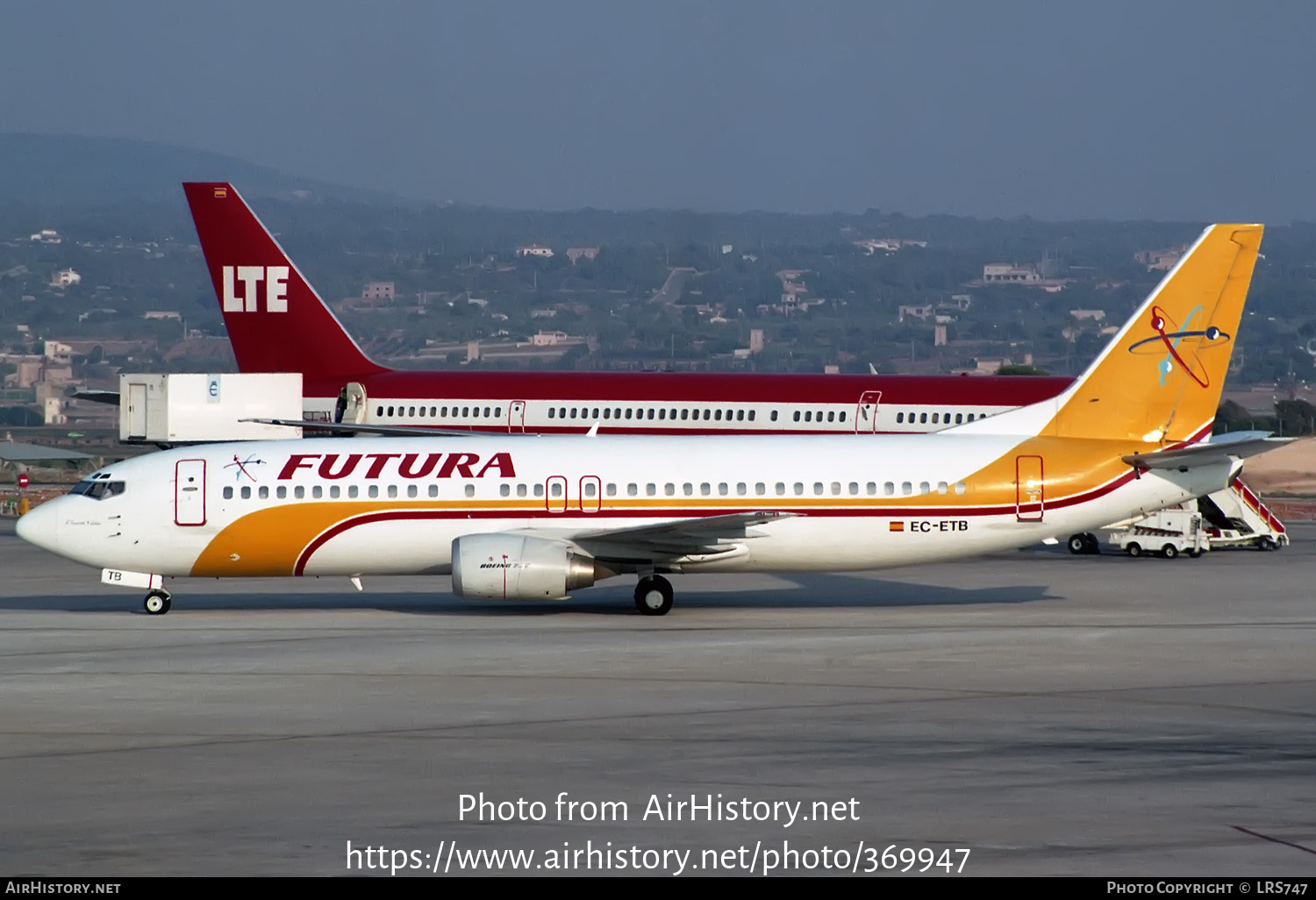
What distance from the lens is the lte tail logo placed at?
55938 millimetres

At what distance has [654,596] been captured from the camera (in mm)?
29516

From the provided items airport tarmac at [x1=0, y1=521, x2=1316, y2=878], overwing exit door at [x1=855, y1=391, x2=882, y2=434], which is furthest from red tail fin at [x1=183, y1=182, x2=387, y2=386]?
airport tarmac at [x1=0, y1=521, x2=1316, y2=878]

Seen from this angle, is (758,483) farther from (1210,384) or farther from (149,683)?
(149,683)

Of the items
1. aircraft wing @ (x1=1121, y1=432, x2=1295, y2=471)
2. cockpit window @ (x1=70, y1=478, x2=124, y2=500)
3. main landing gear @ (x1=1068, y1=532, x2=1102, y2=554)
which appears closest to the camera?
aircraft wing @ (x1=1121, y1=432, x2=1295, y2=471)

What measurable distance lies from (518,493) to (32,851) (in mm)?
16724

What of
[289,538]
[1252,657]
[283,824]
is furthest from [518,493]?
[283,824]

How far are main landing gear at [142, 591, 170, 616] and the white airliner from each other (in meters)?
0.04

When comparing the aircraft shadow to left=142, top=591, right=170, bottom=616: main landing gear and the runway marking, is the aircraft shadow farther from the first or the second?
the runway marking

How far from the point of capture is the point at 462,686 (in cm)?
A: 2153

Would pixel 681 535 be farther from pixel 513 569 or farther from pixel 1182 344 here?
pixel 1182 344

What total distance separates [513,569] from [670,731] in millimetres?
10191

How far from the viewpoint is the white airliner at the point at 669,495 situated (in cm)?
2917

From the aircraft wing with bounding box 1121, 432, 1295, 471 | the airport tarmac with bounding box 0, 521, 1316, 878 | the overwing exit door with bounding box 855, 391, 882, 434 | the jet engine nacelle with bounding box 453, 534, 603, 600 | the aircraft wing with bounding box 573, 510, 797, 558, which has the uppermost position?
the overwing exit door with bounding box 855, 391, 882, 434

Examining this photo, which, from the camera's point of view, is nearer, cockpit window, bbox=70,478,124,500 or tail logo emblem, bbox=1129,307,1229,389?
cockpit window, bbox=70,478,124,500
